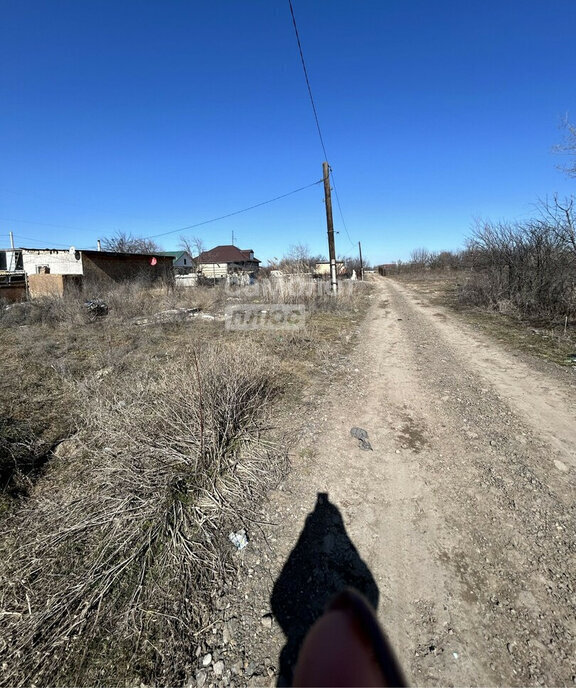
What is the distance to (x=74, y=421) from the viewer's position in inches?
165

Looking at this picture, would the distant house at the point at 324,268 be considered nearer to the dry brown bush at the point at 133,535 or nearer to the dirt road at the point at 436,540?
the dirt road at the point at 436,540

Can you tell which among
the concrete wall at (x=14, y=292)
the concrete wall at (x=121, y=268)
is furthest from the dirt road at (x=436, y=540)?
the concrete wall at (x=121, y=268)

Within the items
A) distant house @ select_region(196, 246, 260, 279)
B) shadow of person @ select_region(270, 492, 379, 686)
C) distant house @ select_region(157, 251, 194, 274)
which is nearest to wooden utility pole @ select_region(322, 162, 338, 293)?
shadow of person @ select_region(270, 492, 379, 686)

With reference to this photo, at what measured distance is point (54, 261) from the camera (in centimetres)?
2119

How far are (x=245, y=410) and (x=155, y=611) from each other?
2235 mm

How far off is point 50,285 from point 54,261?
20.9 feet

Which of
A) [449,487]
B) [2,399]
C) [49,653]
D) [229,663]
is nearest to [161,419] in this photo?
[49,653]

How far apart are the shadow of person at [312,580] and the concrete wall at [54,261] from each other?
22.1 m

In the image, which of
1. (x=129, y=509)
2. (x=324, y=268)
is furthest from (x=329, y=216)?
(x=324, y=268)

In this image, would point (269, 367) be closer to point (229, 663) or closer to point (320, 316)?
point (229, 663)

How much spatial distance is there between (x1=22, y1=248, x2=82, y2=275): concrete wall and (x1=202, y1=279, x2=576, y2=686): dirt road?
2144 centimetres

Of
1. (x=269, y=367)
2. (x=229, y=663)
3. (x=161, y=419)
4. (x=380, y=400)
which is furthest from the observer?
(x=269, y=367)

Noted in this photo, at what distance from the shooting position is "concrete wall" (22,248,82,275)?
65.7ft

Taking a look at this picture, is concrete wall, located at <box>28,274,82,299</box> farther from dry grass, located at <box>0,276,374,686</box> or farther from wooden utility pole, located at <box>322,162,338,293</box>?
wooden utility pole, located at <box>322,162,338,293</box>
